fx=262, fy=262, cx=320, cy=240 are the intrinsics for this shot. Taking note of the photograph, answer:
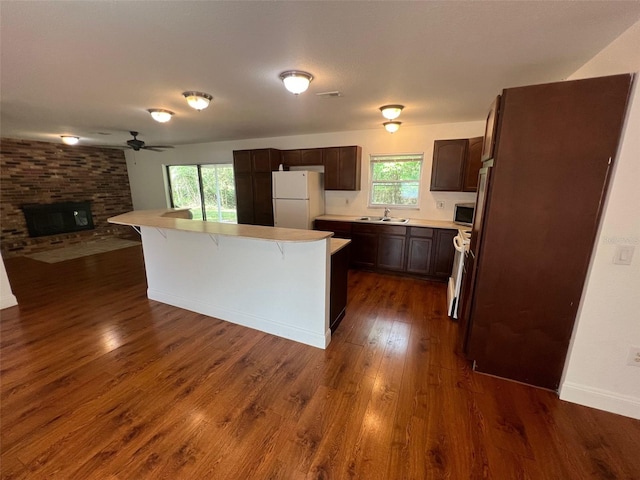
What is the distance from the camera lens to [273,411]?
1.77 meters

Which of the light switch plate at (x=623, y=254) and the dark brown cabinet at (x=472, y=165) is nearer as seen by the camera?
the light switch plate at (x=623, y=254)

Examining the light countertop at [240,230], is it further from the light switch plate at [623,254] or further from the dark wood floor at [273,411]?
the light switch plate at [623,254]

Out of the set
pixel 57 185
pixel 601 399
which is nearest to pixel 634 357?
pixel 601 399

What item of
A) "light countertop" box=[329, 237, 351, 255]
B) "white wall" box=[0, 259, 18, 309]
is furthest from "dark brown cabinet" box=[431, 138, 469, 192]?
"white wall" box=[0, 259, 18, 309]

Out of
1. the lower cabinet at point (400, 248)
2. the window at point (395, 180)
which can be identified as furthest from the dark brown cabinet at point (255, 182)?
the window at point (395, 180)

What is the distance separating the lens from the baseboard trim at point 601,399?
67.3 inches

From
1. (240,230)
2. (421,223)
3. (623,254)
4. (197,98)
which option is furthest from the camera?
(421,223)

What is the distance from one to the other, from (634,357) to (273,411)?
235cm

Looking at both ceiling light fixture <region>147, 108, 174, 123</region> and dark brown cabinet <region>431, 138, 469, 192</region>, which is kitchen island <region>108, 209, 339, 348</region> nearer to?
ceiling light fixture <region>147, 108, 174, 123</region>

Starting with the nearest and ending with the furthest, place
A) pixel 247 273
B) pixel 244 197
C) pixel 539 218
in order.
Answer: pixel 539 218, pixel 247 273, pixel 244 197

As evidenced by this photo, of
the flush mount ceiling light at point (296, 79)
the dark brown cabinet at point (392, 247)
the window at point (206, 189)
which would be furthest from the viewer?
the window at point (206, 189)

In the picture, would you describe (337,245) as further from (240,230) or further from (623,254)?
(623,254)

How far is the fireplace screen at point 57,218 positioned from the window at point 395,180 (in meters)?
6.86

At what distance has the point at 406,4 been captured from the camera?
133 centimetres
